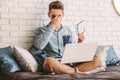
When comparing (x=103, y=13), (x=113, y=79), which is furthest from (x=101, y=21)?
(x=113, y=79)

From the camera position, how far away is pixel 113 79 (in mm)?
2299

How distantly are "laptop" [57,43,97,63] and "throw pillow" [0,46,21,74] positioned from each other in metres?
0.44

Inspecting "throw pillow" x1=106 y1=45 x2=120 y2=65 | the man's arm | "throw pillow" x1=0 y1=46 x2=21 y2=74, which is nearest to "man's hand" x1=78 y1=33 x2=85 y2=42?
"throw pillow" x1=106 y1=45 x2=120 y2=65

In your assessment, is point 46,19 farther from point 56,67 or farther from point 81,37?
point 56,67

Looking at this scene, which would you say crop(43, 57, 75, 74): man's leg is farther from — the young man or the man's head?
the man's head

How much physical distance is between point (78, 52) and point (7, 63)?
2.17 ft

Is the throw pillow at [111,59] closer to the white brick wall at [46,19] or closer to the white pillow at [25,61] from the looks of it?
the white brick wall at [46,19]

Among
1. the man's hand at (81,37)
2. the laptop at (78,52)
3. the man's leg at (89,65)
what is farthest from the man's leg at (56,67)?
the man's hand at (81,37)

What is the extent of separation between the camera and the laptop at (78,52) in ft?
8.53

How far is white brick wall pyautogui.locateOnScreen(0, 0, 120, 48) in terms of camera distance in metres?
3.08

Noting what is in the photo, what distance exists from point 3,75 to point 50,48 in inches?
24.0

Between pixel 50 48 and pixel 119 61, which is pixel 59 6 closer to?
pixel 50 48

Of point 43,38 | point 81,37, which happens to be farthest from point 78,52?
point 81,37

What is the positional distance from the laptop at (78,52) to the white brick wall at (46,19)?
27.7 inches
